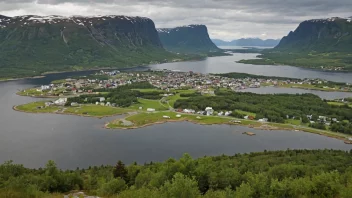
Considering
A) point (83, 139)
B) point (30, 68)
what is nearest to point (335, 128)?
point (83, 139)

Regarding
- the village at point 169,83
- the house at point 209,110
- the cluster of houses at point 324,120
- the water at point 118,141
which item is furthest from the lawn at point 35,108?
the cluster of houses at point 324,120

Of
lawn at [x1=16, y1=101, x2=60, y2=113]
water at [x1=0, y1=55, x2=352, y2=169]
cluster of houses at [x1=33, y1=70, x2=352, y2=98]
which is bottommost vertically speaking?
water at [x1=0, y1=55, x2=352, y2=169]

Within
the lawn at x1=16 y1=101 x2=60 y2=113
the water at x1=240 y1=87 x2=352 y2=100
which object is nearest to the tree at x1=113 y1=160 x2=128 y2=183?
the lawn at x1=16 y1=101 x2=60 y2=113

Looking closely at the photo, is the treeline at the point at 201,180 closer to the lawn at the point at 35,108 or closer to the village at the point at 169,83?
the lawn at the point at 35,108

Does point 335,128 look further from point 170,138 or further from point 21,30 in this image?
point 21,30

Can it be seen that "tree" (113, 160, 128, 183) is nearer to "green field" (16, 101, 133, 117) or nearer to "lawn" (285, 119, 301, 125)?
"green field" (16, 101, 133, 117)
